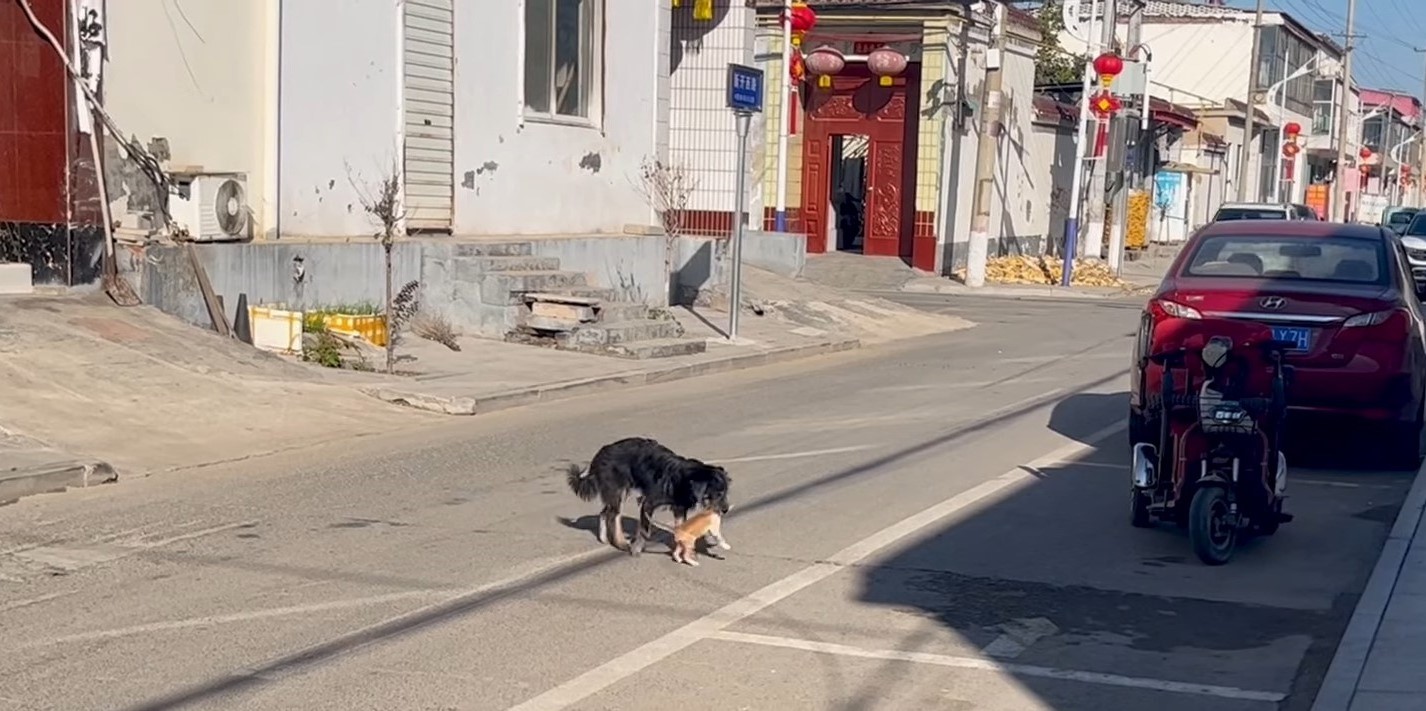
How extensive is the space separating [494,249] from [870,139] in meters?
18.1

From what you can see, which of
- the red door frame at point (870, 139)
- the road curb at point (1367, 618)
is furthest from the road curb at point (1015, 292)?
the road curb at point (1367, 618)

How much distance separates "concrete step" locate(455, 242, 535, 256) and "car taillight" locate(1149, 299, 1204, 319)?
984 cm

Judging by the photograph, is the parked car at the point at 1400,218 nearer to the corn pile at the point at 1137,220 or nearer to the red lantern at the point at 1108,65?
the corn pile at the point at 1137,220

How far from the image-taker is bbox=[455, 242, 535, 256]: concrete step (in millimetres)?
19094

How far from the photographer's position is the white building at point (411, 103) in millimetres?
16188

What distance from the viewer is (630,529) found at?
9.21 metres

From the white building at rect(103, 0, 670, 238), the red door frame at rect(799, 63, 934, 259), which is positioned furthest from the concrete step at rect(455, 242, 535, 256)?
the red door frame at rect(799, 63, 934, 259)

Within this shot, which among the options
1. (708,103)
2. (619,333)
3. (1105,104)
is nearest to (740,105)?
(619,333)

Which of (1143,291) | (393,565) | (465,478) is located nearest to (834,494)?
(465,478)

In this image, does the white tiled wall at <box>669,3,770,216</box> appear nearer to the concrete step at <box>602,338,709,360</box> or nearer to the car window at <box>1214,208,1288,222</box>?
the concrete step at <box>602,338,709,360</box>

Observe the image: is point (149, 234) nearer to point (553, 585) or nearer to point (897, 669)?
point (553, 585)

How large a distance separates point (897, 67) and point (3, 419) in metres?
25.2

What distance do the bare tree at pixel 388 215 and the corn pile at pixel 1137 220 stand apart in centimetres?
3247

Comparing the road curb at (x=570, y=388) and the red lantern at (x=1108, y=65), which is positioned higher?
the red lantern at (x=1108, y=65)
